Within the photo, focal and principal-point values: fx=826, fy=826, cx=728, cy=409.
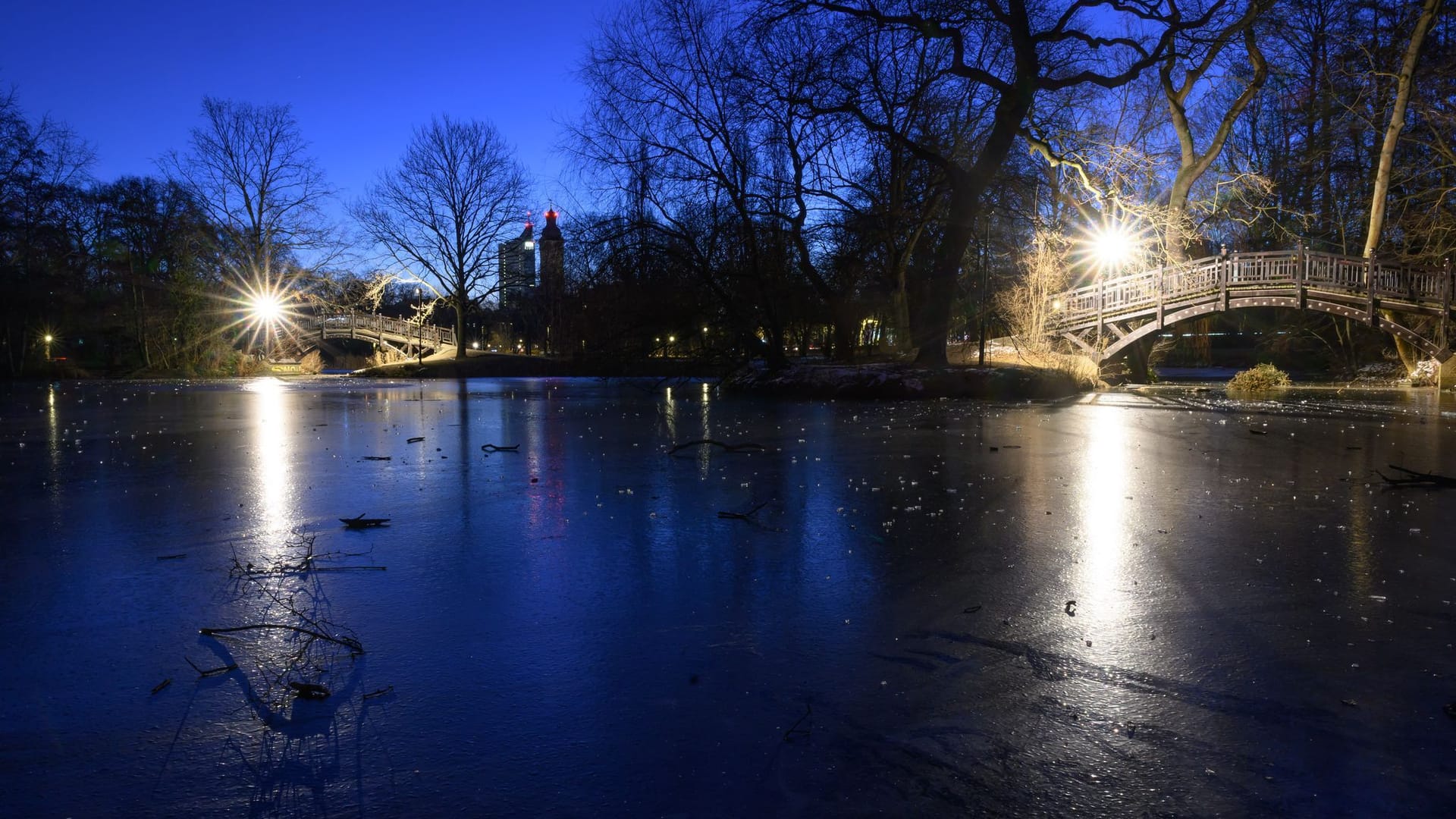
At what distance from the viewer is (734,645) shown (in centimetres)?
288

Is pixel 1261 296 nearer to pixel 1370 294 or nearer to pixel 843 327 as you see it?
pixel 1370 294

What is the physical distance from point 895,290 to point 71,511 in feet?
63.3

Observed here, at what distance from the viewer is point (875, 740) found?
85.5 inches

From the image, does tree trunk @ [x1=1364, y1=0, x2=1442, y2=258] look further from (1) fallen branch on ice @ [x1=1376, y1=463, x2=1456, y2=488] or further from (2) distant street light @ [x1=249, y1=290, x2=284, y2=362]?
(2) distant street light @ [x1=249, y1=290, x2=284, y2=362]

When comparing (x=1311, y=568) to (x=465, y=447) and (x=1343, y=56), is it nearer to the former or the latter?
(x=465, y=447)

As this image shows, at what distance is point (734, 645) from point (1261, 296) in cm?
2829

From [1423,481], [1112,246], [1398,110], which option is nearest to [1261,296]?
[1398,110]

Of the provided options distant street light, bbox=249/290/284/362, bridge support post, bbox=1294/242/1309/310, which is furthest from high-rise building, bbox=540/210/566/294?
bridge support post, bbox=1294/242/1309/310

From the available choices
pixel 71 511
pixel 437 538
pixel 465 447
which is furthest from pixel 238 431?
pixel 437 538

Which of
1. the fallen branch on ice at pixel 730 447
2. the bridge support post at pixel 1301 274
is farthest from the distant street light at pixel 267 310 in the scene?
the bridge support post at pixel 1301 274

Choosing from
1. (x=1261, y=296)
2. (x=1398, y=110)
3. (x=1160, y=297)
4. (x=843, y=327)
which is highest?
(x=1398, y=110)

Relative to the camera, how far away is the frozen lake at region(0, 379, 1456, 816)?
6.49ft

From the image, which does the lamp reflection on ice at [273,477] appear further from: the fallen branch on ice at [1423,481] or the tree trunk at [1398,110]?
the tree trunk at [1398,110]

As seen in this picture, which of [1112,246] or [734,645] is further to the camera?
[1112,246]
